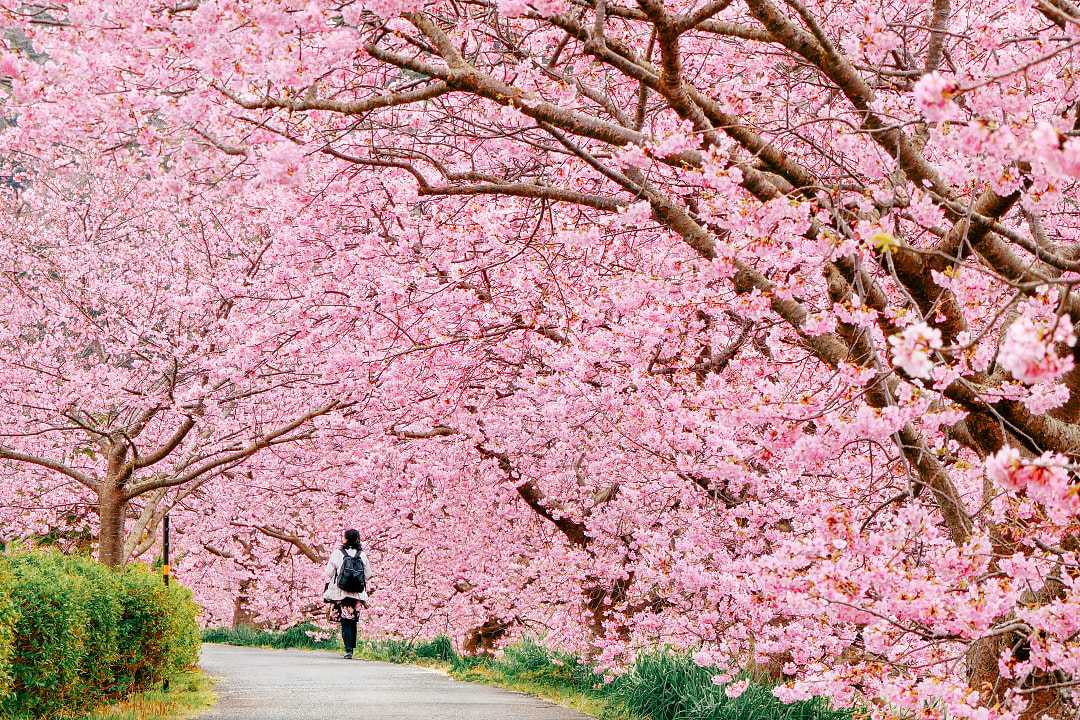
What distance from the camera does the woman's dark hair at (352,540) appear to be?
14.1 meters

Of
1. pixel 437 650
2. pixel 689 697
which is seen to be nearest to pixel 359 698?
pixel 689 697

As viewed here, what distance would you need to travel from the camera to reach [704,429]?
8.82 m

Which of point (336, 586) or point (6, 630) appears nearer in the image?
point (6, 630)

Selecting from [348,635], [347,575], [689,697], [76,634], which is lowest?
[689,697]

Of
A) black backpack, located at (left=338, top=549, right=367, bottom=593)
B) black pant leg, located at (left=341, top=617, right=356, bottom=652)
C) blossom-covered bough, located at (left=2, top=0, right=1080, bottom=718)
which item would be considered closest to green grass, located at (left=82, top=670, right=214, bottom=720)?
black backpack, located at (left=338, top=549, right=367, bottom=593)

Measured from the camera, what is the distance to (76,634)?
8.23 m

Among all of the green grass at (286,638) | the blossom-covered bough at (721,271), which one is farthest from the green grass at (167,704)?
the green grass at (286,638)

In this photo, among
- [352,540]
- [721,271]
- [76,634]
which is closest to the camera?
[721,271]

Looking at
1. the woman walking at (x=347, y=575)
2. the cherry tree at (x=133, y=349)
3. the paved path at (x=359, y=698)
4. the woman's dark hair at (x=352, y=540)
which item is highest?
the cherry tree at (x=133, y=349)

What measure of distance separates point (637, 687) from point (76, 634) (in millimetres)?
4835

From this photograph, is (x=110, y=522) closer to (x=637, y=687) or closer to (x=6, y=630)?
(x=6, y=630)

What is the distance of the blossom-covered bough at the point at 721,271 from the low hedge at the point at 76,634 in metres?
3.20

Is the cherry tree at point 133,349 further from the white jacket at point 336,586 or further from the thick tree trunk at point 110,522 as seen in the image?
the white jacket at point 336,586

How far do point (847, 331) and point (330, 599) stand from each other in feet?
32.6
